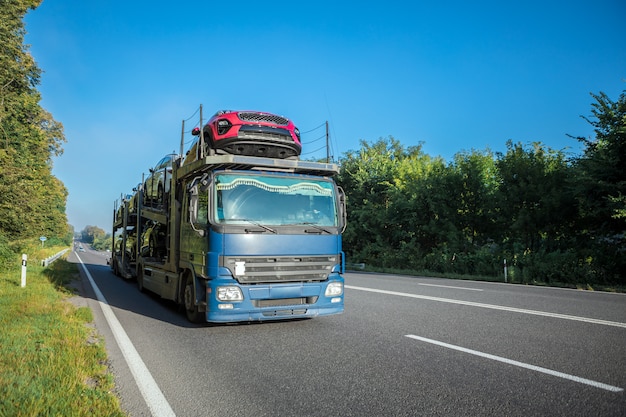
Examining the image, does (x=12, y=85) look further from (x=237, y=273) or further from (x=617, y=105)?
(x=617, y=105)

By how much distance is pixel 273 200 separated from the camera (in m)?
7.16

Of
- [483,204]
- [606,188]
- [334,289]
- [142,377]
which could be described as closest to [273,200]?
[334,289]

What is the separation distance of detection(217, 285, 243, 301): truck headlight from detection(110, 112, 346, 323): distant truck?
1 centimetres

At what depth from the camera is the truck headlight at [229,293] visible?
653 cm

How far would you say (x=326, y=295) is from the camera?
23.5 feet

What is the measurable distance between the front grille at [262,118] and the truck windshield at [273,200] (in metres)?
1.52

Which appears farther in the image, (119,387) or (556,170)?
(556,170)

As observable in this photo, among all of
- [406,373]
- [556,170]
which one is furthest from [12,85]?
[556,170]

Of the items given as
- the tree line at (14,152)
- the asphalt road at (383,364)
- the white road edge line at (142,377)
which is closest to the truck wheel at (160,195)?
the asphalt road at (383,364)

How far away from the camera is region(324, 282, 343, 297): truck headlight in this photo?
23.6 ft

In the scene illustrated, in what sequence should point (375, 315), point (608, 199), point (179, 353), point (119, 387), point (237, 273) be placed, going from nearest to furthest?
point (119, 387) → point (179, 353) → point (237, 273) → point (375, 315) → point (608, 199)

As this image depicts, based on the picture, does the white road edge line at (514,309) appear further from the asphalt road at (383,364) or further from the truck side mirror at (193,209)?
the truck side mirror at (193,209)

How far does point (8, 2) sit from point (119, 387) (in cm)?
1912

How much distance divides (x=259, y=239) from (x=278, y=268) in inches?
21.2
